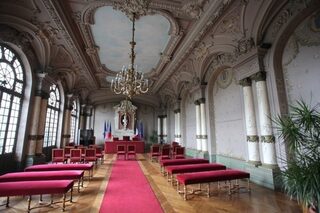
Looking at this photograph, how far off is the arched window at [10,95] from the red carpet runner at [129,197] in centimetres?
358

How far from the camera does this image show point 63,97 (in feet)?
31.4

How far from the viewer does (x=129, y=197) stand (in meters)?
3.60

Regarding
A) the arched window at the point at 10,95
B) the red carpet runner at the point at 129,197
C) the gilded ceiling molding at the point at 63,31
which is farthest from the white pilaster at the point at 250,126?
the arched window at the point at 10,95

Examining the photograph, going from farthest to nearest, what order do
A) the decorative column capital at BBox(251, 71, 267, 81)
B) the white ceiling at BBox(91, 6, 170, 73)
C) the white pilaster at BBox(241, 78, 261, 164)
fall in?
the white ceiling at BBox(91, 6, 170, 73)
the white pilaster at BBox(241, 78, 261, 164)
the decorative column capital at BBox(251, 71, 267, 81)

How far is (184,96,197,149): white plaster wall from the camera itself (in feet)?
32.8

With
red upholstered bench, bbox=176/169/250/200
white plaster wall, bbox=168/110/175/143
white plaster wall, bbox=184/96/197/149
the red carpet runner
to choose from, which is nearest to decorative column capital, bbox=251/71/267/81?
red upholstered bench, bbox=176/169/250/200

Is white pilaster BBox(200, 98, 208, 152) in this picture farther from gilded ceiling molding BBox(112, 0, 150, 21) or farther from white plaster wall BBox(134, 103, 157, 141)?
white plaster wall BBox(134, 103, 157, 141)

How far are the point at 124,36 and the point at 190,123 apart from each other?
21.2 feet

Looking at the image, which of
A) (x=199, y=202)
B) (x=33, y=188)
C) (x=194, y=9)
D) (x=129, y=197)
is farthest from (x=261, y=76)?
(x=33, y=188)

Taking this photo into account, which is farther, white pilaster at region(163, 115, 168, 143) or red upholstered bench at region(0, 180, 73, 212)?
white pilaster at region(163, 115, 168, 143)

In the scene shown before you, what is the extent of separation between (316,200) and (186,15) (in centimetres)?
489

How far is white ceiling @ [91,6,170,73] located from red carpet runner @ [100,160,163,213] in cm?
472

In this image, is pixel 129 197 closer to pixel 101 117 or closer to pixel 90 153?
pixel 90 153

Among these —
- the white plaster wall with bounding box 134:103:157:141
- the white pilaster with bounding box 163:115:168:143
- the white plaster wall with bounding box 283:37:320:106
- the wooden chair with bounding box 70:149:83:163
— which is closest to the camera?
the white plaster wall with bounding box 283:37:320:106
